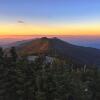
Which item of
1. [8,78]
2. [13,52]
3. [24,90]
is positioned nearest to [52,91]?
[24,90]

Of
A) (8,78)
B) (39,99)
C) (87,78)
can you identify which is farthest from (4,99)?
(87,78)

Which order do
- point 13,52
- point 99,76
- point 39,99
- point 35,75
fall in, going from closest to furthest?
point 39,99
point 35,75
point 13,52
point 99,76

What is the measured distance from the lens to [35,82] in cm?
4738

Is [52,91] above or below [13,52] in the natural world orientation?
below

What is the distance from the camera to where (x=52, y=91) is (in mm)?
45688

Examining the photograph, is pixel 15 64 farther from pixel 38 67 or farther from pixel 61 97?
pixel 61 97

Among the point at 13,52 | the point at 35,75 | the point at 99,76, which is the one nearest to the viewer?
the point at 35,75

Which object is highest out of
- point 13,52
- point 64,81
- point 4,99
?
point 13,52

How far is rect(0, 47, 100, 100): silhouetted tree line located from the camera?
45.6 metres

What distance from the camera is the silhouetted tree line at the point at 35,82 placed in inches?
1794

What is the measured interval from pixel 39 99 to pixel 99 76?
1967cm

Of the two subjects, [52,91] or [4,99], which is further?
[4,99]

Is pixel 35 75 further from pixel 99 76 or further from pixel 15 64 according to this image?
Answer: pixel 99 76

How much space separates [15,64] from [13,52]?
403 centimetres
